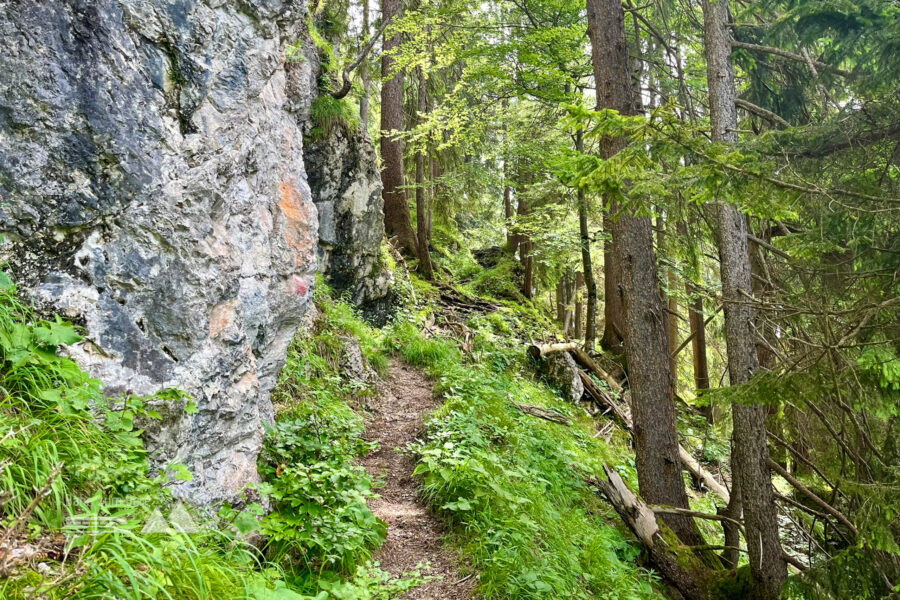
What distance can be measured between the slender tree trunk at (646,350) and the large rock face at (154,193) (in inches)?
153

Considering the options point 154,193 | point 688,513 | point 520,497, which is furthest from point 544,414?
point 154,193

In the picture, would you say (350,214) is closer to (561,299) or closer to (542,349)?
(542,349)

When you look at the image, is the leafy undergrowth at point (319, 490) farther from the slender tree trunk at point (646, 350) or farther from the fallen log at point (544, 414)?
the slender tree trunk at point (646, 350)

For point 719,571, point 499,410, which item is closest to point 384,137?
point 499,410

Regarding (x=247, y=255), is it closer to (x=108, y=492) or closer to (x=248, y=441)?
(x=248, y=441)

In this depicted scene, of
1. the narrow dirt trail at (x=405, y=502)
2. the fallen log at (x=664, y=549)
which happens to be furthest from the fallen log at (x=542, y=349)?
the fallen log at (x=664, y=549)

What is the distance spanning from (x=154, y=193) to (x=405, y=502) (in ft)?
11.4

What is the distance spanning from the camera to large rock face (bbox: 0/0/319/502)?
2775mm

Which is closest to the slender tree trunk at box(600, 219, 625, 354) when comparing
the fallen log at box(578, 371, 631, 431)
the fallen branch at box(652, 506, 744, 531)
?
the fallen log at box(578, 371, 631, 431)

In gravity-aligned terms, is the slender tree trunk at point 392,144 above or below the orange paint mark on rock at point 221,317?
above

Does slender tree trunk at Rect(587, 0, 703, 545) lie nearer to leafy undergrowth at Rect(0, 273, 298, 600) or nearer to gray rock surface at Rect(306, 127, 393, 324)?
leafy undergrowth at Rect(0, 273, 298, 600)

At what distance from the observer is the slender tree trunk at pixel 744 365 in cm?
454

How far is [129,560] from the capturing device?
193 centimetres

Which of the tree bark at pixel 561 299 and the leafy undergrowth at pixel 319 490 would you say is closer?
the leafy undergrowth at pixel 319 490
